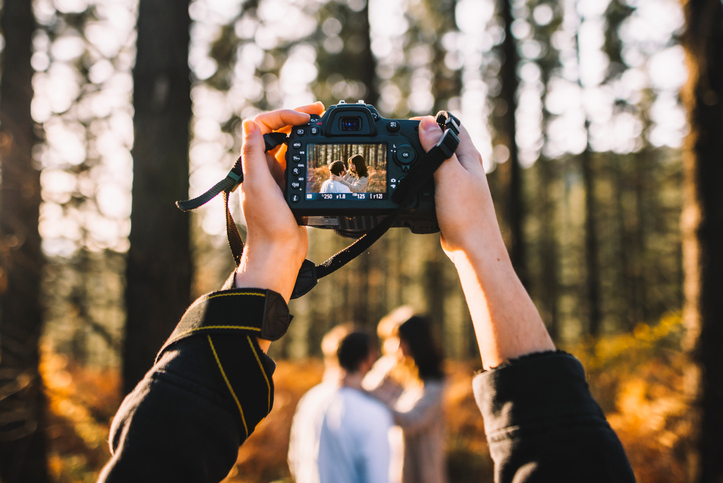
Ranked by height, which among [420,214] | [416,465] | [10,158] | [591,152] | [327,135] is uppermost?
[591,152]

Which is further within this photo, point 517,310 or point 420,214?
point 420,214

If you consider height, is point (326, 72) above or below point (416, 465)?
above

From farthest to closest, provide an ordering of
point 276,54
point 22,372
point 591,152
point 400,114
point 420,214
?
point 591,152 → point 400,114 → point 276,54 → point 22,372 → point 420,214

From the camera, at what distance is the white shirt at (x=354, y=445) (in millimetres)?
2945

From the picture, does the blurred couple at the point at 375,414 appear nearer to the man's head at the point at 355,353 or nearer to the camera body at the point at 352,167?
the man's head at the point at 355,353

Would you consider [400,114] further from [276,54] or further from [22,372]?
[22,372]

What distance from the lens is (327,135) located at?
62.9 inches

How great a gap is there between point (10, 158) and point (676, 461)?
937 cm

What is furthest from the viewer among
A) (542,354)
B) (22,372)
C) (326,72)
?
(326,72)

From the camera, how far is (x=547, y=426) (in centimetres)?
87

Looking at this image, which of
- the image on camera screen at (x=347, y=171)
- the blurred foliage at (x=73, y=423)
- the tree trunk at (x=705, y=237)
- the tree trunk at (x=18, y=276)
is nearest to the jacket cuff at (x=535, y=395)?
the image on camera screen at (x=347, y=171)

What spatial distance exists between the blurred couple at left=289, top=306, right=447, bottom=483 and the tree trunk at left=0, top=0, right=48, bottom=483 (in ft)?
12.2

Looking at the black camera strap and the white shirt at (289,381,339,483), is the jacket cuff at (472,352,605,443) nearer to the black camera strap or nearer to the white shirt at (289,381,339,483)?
the black camera strap

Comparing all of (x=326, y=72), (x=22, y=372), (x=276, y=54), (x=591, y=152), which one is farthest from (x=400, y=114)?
(x=22, y=372)
